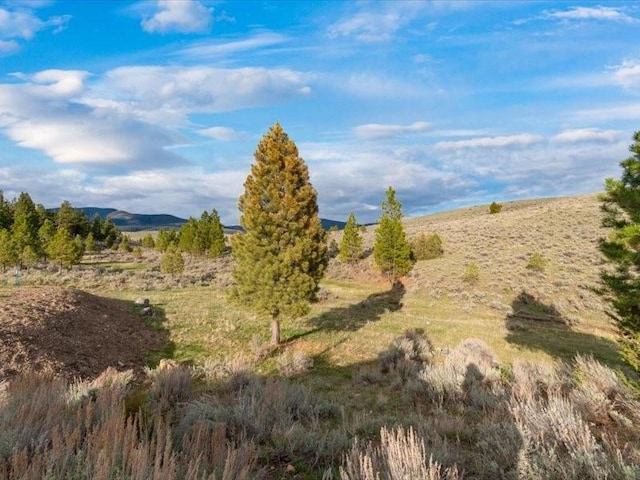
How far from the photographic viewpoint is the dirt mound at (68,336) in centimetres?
1329

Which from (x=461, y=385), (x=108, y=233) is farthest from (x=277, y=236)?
(x=108, y=233)

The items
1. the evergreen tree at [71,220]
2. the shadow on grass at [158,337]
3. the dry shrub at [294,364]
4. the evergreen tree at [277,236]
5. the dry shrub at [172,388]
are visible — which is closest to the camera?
the dry shrub at [172,388]

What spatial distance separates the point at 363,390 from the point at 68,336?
1146 centimetres

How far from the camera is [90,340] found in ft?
54.8

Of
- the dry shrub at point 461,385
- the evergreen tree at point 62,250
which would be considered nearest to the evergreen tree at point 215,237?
the evergreen tree at point 62,250

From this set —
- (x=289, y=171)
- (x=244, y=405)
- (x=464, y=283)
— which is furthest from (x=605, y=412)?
(x=464, y=283)

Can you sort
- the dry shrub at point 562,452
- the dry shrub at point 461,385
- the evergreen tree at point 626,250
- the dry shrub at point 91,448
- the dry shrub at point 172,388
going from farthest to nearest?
1. the evergreen tree at point 626,250
2. the dry shrub at point 461,385
3. the dry shrub at point 172,388
4. the dry shrub at point 562,452
5. the dry shrub at point 91,448

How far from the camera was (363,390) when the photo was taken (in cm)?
1321

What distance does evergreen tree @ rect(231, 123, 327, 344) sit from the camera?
59.4ft

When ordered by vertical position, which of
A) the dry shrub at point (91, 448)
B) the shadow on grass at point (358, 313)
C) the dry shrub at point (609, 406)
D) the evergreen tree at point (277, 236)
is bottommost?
the shadow on grass at point (358, 313)

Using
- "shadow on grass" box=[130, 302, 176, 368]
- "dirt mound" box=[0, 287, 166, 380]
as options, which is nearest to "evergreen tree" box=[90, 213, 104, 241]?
"shadow on grass" box=[130, 302, 176, 368]

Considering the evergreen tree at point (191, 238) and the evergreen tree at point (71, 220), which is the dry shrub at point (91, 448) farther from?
the evergreen tree at point (71, 220)

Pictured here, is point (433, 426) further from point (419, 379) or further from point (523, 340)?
point (523, 340)

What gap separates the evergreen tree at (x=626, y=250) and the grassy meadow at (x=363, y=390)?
3.93 ft
